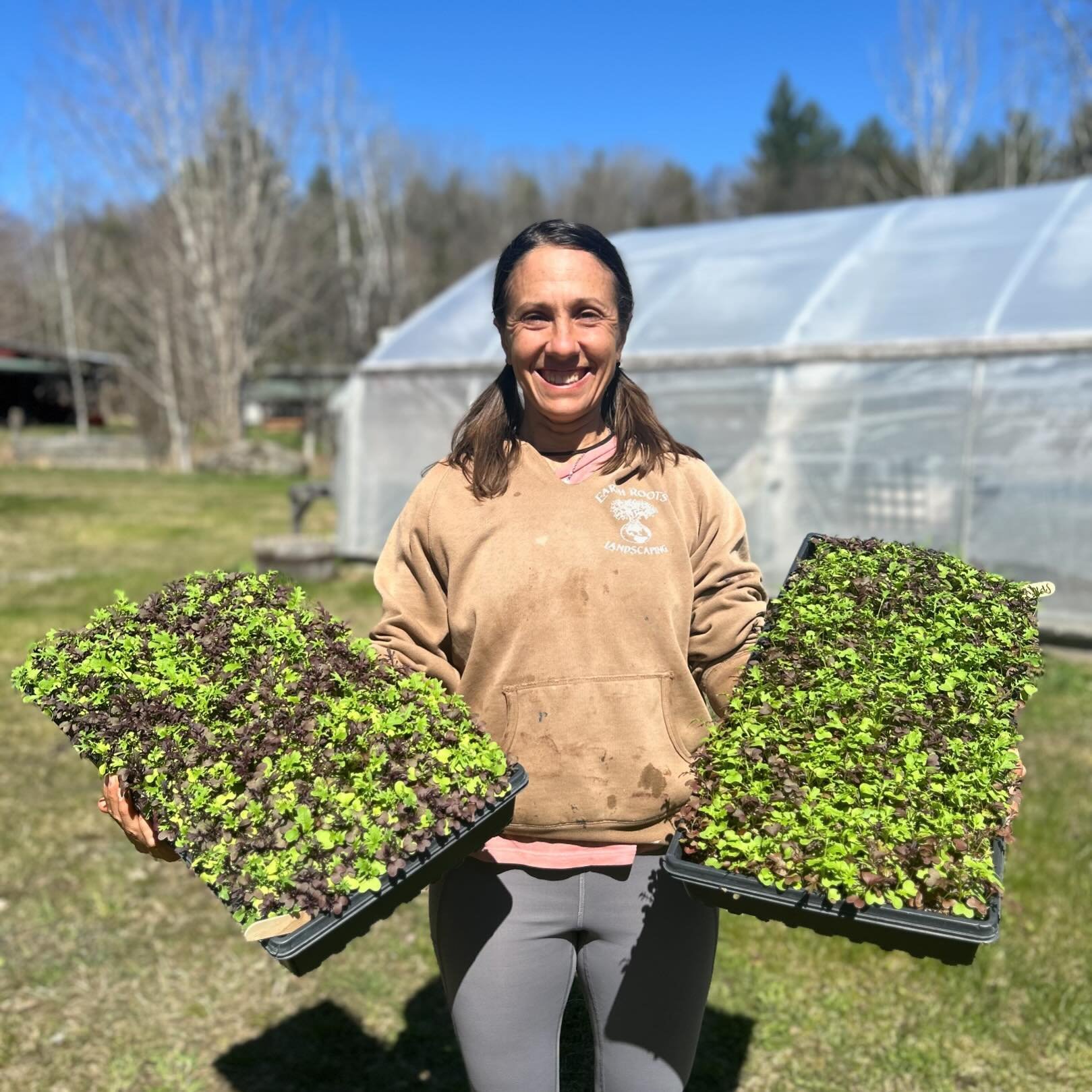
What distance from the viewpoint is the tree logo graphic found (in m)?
1.88

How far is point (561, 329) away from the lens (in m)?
1.84

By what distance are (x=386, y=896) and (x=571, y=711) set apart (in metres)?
0.49

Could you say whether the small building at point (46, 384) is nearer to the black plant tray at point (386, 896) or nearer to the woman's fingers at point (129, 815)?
the woman's fingers at point (129, 815)

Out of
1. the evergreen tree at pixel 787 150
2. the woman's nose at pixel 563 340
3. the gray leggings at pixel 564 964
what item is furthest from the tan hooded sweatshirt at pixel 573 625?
the evergreen tree at pixel 787 150

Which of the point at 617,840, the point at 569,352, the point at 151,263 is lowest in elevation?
the point at 617,840

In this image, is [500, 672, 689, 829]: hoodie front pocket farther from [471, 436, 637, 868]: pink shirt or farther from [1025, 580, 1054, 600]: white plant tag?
[1025, 580, 1054, 600]: white plant tag

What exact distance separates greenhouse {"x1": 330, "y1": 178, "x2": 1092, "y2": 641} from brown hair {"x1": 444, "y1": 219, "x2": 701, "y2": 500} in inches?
221

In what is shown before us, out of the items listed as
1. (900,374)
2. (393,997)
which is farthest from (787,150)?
(393,997)

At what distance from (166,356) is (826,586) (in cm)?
2644

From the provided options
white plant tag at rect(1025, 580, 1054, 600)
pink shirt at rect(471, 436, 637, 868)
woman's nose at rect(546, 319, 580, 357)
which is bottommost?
pink shirt at rect(471, 436, 637, 868)

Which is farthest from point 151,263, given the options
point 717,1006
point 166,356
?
point 717,1006

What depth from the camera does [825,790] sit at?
5.27 ft

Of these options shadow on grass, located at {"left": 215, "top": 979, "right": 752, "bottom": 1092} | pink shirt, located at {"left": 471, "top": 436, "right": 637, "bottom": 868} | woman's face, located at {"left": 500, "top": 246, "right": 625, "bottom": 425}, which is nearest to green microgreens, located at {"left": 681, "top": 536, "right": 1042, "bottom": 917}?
pink shirt, located at {"left": 471, "top": 436, "right": 637, "bottom": 868}

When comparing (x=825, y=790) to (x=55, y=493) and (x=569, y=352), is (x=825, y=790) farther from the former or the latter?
(x=55, y=493)
